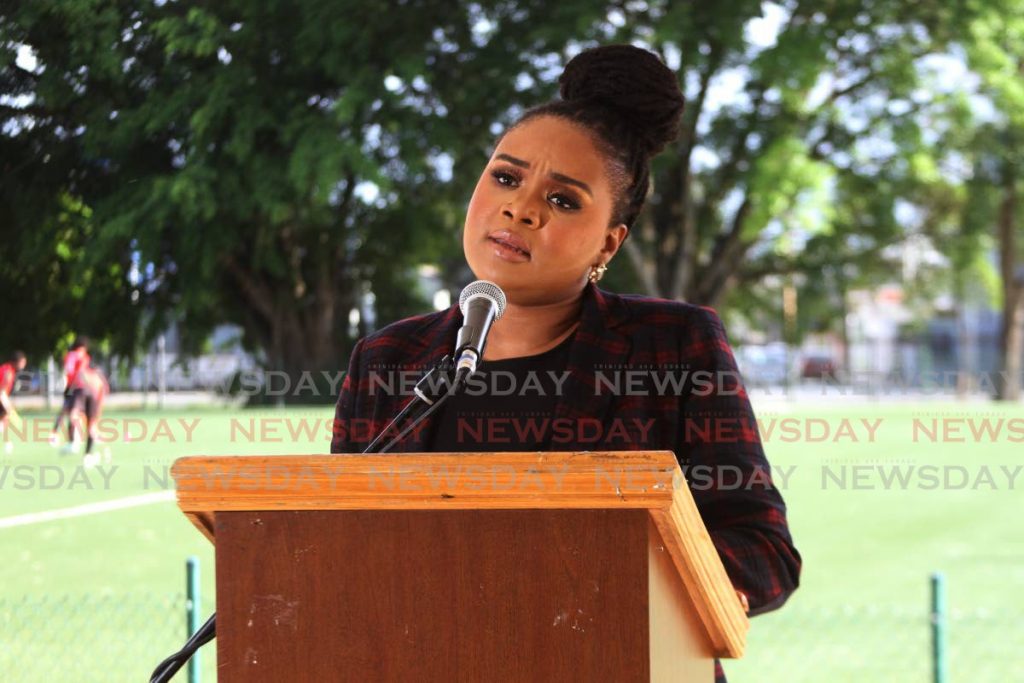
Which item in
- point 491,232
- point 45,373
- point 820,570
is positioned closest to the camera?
point 491,232

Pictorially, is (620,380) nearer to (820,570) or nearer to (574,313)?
(574,313)

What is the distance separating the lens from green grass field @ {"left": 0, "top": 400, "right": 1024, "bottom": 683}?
5066mm

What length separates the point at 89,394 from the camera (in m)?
4.25

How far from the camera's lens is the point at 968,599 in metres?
8.23

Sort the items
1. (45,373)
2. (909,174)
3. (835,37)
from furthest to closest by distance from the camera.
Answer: (909,174) → (835,37) → (45,373)

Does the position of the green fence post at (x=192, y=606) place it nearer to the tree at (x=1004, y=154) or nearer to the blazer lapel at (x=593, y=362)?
the blazer lapel at (x=593, y=362)

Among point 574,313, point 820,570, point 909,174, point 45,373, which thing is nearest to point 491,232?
point 574,313

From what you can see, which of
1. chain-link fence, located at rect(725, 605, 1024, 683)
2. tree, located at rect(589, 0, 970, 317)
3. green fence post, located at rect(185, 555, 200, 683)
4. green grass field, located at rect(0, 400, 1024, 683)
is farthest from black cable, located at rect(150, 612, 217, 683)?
tree, located at rect(589, 0, 970, 317)

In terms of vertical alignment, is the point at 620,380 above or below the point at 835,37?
below

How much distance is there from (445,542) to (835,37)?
13667mm

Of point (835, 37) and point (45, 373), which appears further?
point (835, 37)

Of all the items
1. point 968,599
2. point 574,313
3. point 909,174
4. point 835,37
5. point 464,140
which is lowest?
point 968,599

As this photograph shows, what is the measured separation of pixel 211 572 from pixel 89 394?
3274 millimetres

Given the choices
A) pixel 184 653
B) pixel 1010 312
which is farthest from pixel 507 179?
pixel 1010 312
